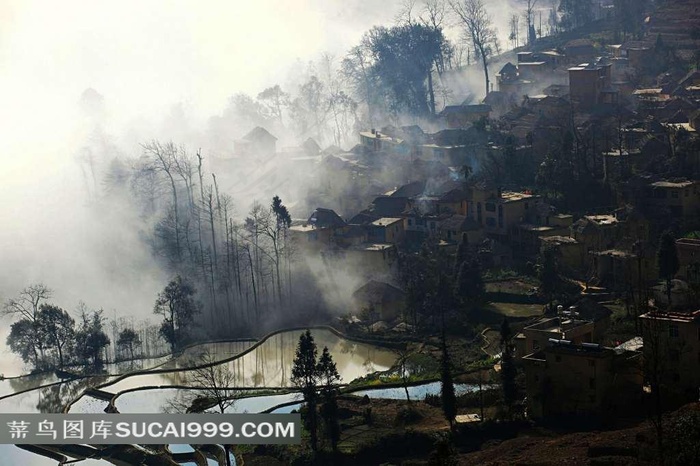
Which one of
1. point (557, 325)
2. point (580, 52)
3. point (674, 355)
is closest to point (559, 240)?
point (557, 325)

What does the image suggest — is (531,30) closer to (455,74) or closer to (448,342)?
(455,74)

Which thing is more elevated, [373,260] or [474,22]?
[474,22]

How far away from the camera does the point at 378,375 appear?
2306 centimetres

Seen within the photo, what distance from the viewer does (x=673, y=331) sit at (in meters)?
19.0

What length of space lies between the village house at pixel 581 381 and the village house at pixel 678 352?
36 centimetres

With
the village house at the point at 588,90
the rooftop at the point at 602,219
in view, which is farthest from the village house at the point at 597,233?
the village house at the point at 588,90

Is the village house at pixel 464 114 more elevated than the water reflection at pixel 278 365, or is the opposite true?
the village house at pixel 464 114

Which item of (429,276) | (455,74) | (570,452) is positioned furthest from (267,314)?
(455,74)

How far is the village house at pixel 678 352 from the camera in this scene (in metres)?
18.8

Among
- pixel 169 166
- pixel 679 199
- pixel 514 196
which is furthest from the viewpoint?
pixel 169 166

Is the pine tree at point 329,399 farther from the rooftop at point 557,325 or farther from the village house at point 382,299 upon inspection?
the village house at point 382,299

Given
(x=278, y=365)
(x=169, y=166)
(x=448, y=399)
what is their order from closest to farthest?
(x=448, y=399)
(x=278, y=365)
(x=169, y=166)

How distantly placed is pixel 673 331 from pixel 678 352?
1.02 ft

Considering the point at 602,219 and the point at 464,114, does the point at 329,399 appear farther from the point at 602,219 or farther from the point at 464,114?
the point at 464,114
